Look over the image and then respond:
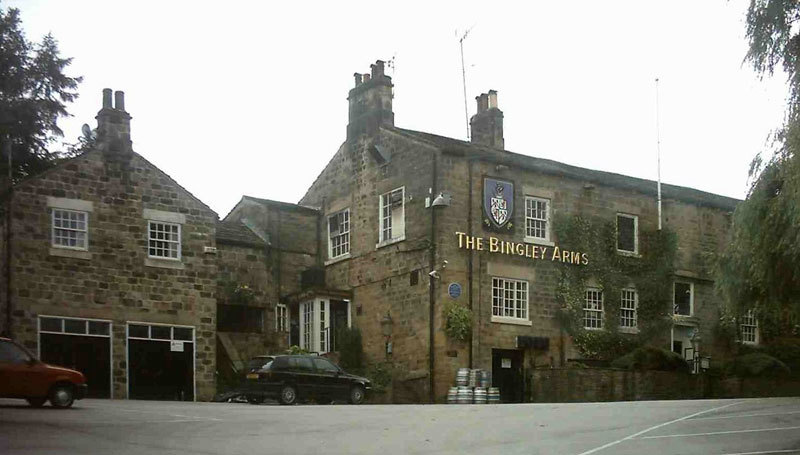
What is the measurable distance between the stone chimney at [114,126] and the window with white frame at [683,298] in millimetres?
20053

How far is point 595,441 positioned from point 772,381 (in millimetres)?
20014

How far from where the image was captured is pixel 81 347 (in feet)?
102

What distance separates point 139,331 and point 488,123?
1476cm

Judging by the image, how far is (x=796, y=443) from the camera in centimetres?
1523

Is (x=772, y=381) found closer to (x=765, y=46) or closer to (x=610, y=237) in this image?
(x=610, y=237)

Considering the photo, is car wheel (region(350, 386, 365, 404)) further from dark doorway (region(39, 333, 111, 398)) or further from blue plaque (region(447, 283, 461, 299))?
dark doorway (region(39, 333, 111, 398))

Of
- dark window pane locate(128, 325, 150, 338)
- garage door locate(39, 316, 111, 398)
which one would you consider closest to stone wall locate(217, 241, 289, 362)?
dark window pane locate(128, 325, 150, 338)

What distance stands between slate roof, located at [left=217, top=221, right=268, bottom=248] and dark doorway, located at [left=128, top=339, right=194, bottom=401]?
177 inches

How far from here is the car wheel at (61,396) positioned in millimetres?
21969

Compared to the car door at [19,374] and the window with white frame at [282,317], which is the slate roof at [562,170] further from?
the car door at [19,374]

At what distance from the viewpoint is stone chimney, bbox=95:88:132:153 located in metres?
32.7

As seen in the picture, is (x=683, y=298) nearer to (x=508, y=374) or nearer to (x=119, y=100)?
(x=508, y=374)

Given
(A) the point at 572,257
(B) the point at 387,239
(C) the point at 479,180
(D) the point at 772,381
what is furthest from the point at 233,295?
(D) the point at 772,381

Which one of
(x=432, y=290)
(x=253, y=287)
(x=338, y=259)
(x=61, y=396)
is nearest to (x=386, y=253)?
(x=338, y=259)
